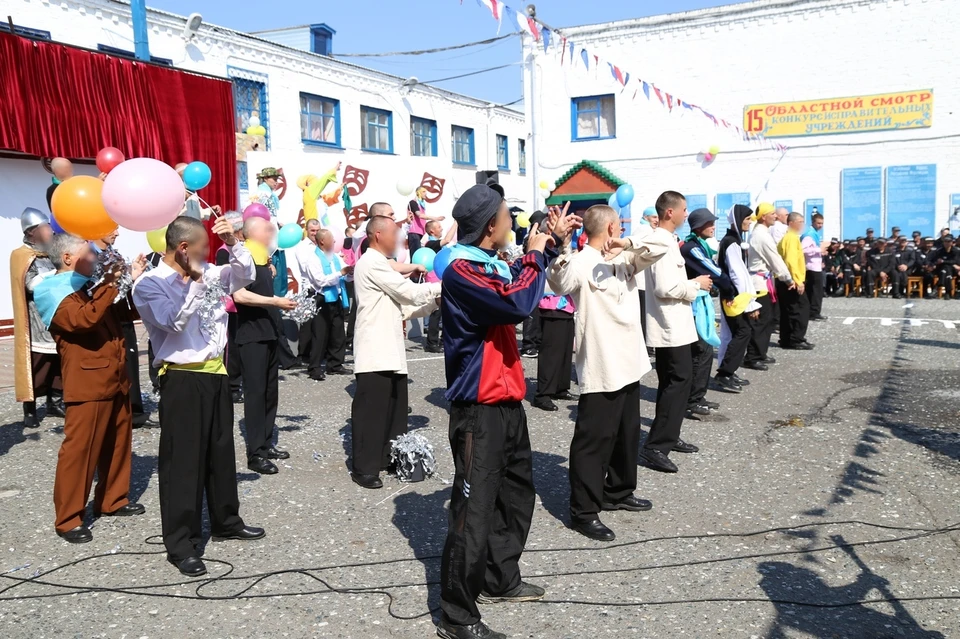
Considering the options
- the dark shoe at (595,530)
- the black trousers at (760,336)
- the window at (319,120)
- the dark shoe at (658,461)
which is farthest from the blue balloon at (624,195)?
the window at (319,120)

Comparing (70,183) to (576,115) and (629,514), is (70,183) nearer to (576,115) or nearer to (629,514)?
(629,514)

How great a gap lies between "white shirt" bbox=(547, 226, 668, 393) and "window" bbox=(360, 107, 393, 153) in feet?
70.5

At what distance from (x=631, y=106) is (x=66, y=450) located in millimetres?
21804

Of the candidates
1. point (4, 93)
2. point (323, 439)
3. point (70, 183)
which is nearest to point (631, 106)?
point (4, 93)

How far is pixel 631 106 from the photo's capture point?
80.0 ft

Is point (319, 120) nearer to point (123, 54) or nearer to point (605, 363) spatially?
point (123, 54)

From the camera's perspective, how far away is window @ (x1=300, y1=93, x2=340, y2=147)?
76.7ft

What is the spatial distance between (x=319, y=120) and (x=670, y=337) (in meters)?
19.8

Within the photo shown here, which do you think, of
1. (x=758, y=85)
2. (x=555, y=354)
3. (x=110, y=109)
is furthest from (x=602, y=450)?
(x=758, y=85)

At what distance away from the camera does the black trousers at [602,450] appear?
4.93 metres

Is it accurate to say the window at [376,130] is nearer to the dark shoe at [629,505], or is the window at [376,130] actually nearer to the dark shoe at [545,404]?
the dark shoe at [545,404]

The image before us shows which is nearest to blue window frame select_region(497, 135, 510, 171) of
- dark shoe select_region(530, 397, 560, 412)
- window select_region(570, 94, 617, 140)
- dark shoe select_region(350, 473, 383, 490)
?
window select_region(570, 94, 617, 140)

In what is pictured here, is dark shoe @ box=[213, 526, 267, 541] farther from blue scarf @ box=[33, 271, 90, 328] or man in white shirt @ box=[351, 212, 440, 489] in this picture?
blue scarf @ box=[33, 271, 90, 328]

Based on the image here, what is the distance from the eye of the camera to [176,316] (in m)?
4.45
